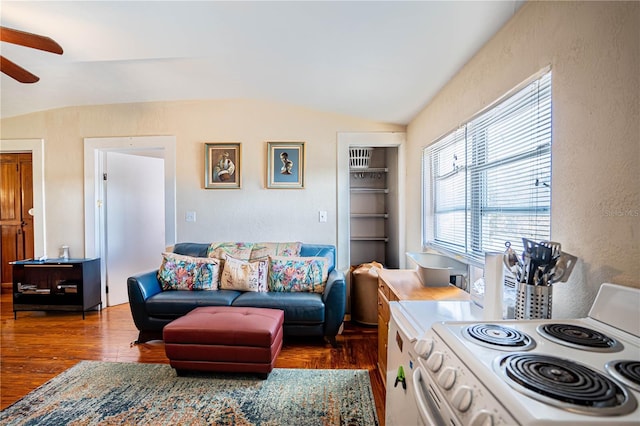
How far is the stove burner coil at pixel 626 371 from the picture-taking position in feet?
2.04

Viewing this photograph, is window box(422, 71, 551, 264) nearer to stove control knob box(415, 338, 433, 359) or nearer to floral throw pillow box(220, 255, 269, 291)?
stove control knob box(415, 338, 433, 359)

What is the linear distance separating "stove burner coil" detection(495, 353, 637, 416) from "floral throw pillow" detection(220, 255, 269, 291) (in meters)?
2.40

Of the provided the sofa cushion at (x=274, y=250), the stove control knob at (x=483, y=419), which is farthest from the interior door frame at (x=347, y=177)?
the stove control knob at (x=483, y=419)

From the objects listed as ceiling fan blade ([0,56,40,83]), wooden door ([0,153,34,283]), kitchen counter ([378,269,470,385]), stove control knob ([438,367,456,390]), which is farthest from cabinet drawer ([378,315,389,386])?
wooden door ([0,153,34,283])

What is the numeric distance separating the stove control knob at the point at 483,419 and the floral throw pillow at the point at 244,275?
2445mm

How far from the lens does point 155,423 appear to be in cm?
166

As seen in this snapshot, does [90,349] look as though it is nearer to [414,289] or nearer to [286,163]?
[286,163]

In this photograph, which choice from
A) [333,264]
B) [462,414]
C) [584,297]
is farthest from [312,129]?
[462,414]

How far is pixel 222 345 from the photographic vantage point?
6.64ft

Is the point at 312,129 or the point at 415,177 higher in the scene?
the point at 312,129

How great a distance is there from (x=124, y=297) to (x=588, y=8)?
4929 mm

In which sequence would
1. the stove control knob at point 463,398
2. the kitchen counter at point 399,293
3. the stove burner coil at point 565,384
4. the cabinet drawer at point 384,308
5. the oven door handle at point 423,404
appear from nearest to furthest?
the stove burner coil at point 565,384
the stove control knob at point 463,398
the oven door handle at point 423,404
the kitchen counter at point 399,293
the cabinet drawer at point 384,308

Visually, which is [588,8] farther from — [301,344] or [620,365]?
[301,344]

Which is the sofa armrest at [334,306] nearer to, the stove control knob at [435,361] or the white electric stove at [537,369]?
the white electric stove at [537,369]
